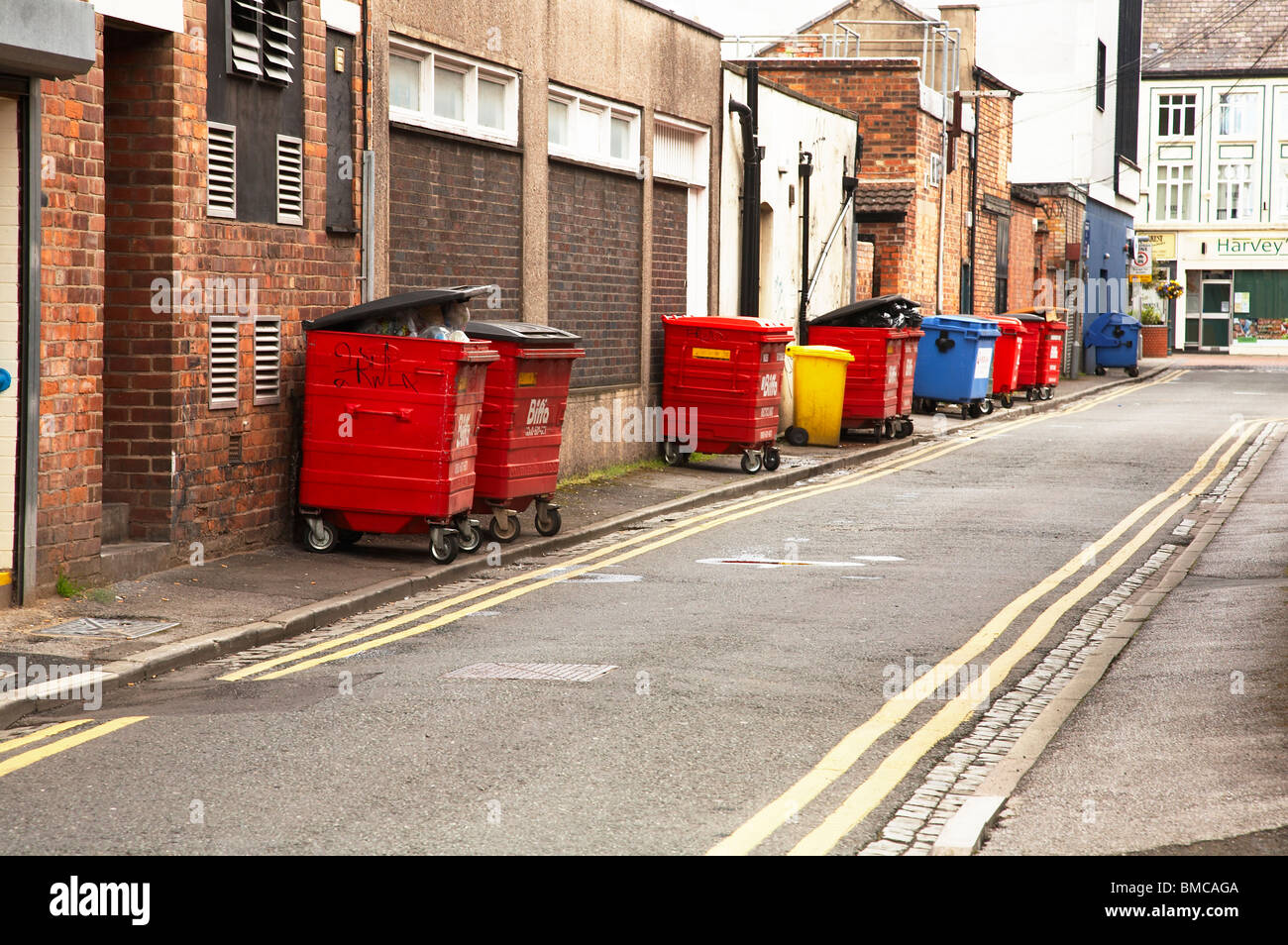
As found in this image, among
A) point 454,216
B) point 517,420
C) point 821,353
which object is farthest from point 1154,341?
point 517,420

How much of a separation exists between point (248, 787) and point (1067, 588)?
270 inches

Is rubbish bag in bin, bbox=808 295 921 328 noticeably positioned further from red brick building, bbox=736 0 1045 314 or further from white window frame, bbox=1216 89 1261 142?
white window frame, bbox=1216 89 1261 142

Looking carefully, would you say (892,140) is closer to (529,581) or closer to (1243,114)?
(529,581)

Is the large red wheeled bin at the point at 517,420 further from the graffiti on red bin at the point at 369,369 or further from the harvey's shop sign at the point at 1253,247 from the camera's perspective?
the harvey's shop sign at the point at 1253,247

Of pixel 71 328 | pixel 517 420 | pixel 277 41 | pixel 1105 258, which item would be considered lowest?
pixel 517 420

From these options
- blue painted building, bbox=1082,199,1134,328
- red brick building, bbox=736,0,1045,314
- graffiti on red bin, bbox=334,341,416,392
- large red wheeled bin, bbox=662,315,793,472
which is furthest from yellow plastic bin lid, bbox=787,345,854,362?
blue painted building, bbox=1082,199,1134,328

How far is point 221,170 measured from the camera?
1111 centimetres

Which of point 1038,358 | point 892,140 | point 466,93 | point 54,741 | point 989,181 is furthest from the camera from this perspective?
point 989,181

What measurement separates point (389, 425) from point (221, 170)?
2101 millimetres

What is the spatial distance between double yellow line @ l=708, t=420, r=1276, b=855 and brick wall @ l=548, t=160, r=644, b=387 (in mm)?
6554

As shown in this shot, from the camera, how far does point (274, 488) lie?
1195 cm

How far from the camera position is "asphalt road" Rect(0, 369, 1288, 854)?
220 inches

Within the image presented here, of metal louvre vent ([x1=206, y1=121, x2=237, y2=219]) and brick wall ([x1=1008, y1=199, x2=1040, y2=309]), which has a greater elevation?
brick wall ([x1=1008, y1=199, x2=1040, y2=309])

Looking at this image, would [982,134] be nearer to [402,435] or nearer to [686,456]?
Result: [686,456]
